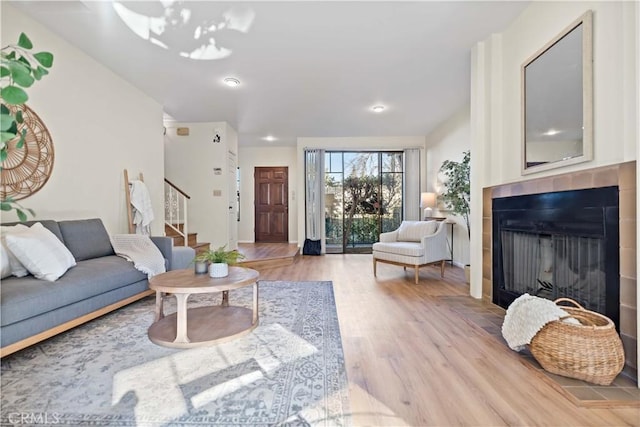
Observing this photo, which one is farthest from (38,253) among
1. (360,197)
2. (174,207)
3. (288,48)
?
(360,197)

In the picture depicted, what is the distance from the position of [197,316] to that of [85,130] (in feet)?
7.68

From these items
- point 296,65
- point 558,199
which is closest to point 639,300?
point 558,199

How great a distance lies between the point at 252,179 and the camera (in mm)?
8039

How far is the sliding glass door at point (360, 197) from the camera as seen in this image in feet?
22.5

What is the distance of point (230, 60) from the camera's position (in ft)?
10.9

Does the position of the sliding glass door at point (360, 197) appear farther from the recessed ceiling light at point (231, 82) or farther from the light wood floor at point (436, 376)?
the light wood floor at point (436, 376)

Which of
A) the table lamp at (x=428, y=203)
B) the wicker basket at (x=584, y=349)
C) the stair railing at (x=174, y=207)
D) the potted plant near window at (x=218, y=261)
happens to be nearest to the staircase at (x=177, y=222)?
the stair railing at (x=174, y=207)

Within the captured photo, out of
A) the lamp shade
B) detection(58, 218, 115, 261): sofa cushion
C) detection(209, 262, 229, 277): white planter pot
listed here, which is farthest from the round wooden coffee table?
the lamp shade

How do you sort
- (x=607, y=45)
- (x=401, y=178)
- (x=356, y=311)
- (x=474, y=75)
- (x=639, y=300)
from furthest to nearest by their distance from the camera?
(x=401, y=178) < (x=474, y=75) < (x=356, y=311) < (x=607, y=45) < (x=639, y=300)

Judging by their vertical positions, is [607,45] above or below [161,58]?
below

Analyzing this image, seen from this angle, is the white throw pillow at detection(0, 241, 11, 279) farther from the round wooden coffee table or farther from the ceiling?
the ceiling

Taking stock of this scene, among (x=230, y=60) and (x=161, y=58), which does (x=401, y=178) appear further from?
(x=161, y=58)

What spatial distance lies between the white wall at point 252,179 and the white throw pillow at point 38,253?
18.8 feet

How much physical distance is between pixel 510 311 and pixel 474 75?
2.33 m
